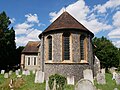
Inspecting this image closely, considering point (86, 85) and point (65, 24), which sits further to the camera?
point (65, 24)

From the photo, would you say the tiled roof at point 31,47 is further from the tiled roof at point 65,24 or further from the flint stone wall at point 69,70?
the flint stone wall at point 69,70

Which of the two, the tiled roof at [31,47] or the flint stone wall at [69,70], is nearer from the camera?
the flint stone wall at [69,70]

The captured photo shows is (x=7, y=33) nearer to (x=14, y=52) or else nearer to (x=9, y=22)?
(x=9, y=22)

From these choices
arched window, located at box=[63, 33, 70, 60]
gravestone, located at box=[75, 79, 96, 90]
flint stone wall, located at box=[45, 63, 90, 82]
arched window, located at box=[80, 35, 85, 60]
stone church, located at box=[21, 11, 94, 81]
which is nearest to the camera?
gravestone, located at box=[75, 79, 96, 90]

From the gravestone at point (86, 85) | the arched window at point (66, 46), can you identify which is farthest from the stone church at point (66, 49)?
the gravestone at point (86, 85)

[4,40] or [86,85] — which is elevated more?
[4,40]

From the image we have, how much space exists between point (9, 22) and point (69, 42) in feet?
81.8

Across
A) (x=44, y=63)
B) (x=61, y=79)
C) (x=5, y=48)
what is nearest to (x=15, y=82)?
(x=44, y=63)

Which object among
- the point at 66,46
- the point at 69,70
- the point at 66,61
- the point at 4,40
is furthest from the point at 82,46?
the point at 4,40

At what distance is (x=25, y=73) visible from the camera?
24453 millimetres

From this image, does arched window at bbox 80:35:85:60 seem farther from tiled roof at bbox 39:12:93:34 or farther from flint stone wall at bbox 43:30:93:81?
tiled roof at bbox 39:12:93:34

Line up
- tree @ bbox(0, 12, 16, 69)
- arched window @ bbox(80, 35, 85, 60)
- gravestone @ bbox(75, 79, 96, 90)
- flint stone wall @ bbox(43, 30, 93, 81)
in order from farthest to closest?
tree @ bbox(0, 12, 16, 69)
arched window @ bbox(80, 35, 85, 60)
flint stone wall @ bbox(43, 30, 93, 81)
gravestone @ bbox(75, 79, 96, 90)

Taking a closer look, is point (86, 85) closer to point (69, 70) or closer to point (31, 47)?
point (69, 70)

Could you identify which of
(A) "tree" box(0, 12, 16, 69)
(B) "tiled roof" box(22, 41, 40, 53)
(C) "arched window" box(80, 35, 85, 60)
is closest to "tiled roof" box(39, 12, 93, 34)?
(C) "arched window" box(80, 35, 85, 60)
